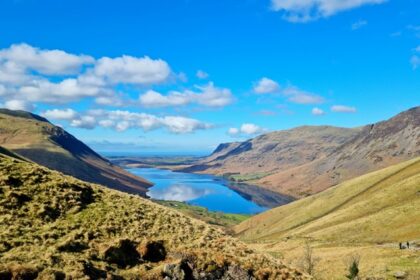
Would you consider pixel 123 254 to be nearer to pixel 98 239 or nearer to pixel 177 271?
pixel 98 239

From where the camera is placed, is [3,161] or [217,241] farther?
[3,161]

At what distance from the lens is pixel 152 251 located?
29828 mm

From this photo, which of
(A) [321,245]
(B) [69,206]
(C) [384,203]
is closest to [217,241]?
(B) [69,206]

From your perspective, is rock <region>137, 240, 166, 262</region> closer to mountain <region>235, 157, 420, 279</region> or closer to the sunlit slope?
mountain <region>235, 157, 420, 279</region>

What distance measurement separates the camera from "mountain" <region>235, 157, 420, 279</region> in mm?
61094

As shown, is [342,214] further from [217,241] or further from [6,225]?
[6,225]

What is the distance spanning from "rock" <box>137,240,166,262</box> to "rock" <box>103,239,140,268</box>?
414 mm

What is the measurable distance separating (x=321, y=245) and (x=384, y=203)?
42.0 metres

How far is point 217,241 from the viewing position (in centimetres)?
3319

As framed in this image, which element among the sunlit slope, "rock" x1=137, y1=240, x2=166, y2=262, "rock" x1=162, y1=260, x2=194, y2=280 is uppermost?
the sunlit slope

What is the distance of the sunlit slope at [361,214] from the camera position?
98688 mm

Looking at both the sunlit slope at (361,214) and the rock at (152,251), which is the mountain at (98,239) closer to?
the rock at (152,251)

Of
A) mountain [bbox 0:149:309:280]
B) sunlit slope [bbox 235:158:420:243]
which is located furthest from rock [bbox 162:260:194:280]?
sunlit slope [bbox 235:158:420:243]

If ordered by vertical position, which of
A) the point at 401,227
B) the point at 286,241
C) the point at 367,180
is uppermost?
the point at 367,180
